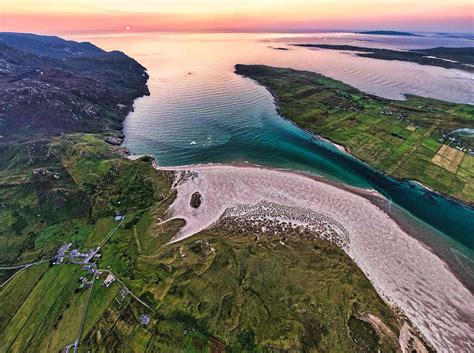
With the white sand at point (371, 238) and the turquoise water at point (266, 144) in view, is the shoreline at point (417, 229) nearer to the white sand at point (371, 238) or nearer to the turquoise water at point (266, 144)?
the turquoise water at point (266, 144)

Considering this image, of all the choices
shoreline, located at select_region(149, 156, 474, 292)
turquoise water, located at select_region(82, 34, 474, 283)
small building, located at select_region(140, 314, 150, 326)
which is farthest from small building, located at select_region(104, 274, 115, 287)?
shoreline, located at select_region(149, 156, 474, 292)

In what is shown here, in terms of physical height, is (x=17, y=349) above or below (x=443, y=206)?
below

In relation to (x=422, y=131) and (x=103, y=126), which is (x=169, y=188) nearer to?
(x=103, y=126)

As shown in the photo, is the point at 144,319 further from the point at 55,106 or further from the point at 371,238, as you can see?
the point at 55,106

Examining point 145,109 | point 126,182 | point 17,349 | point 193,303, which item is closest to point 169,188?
point 126,182

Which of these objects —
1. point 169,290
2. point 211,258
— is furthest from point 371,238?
point 169,290

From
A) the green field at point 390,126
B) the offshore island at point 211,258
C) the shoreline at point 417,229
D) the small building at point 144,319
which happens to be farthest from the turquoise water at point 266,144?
the small building at point 144,319

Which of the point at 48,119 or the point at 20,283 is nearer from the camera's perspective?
the point at 20,283
